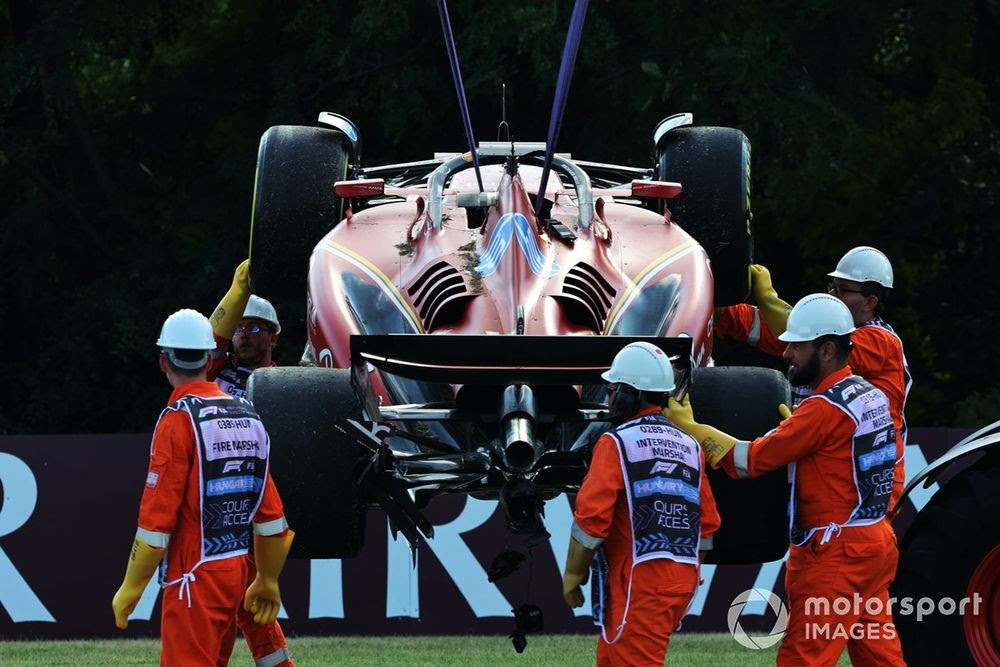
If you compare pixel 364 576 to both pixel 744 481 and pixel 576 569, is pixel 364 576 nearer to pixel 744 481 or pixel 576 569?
pixel 744 481

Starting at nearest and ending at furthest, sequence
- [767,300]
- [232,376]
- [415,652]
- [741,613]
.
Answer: [767,300] → [232,376] → [415,652] → [741,613]

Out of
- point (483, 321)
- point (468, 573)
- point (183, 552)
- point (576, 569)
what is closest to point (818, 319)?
point (483, 321)

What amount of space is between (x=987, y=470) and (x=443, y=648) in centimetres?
491

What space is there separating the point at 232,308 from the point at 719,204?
273cm

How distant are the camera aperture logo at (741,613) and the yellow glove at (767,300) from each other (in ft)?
9.04

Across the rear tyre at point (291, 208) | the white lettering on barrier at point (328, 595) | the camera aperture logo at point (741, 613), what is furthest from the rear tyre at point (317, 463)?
the white lettering on barrier at point (328, 595)

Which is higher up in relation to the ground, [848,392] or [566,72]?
[566,72]

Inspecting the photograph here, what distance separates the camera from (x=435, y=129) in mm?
19000

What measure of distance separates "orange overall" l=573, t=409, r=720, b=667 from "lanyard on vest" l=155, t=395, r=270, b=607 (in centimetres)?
139

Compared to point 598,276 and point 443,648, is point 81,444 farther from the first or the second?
point 598,276

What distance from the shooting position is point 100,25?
18781 millimetres

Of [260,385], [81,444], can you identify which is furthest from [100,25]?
[260,385]

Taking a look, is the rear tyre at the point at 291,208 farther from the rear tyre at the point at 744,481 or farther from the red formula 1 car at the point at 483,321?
the rear tyre at the point at 744,481

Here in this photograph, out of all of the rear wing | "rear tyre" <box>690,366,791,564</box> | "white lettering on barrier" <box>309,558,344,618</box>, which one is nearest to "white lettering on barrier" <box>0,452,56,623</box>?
"white lettering on barrier" <box>309,558,344,618</box>
